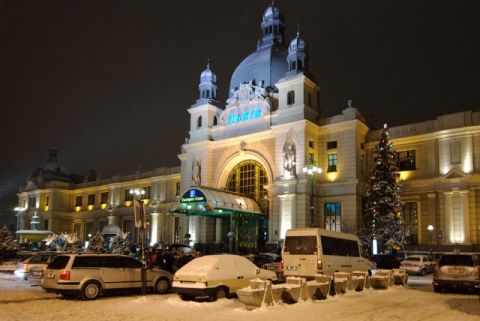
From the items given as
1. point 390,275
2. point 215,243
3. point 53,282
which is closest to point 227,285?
point 53,282

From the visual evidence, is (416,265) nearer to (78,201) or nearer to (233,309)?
(233,309)

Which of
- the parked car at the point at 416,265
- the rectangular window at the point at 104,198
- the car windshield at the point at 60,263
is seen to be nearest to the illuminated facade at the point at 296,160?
the parked car at the point at 416,265

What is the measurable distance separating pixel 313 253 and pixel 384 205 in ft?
66.0

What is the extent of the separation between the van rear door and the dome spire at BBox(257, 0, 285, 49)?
3872 cm

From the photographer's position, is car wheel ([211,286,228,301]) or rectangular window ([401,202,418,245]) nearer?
car wheel ([211,286,228,301])

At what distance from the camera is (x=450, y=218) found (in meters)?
40.5

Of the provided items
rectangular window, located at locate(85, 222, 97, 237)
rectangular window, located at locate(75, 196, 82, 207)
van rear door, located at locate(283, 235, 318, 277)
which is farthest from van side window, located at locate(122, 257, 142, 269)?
rectangular window, located at locate(75, 196, 82, 207)

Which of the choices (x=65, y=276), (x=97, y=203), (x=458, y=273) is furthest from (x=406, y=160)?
(x=97, y=203)

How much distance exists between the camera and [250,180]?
51.1 m

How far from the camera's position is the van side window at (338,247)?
73.2ft

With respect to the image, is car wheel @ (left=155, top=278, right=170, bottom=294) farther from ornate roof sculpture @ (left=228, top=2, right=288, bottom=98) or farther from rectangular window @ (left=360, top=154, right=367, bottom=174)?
ornate roof sculpture @ (left=228, top=2, right=288, bottom=98)

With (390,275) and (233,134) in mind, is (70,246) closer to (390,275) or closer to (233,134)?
(233,134)

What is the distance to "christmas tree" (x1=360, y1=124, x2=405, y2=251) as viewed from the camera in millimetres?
39594

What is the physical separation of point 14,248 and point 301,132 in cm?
2559
